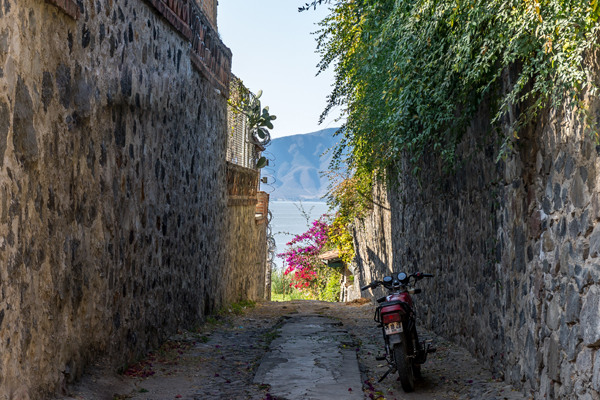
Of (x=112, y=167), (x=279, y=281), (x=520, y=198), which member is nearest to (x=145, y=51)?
(x=112, y=167)

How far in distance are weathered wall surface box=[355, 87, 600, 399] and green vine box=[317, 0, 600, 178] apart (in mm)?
214

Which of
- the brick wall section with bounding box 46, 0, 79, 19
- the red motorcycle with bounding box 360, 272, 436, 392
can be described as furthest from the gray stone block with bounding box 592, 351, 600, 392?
the brick wall section with bounding box 46, 0, 79, 19

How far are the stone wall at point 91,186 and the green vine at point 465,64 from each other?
7.81 ft

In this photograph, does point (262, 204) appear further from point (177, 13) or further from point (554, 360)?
point (554, 360)

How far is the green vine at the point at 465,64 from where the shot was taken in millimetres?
3250

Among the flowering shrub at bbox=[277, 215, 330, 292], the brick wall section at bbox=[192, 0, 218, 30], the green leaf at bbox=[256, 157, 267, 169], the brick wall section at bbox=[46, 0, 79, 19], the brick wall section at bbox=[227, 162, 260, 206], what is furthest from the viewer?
the flowering shrub at bbox=[277, 215, 330, 292]

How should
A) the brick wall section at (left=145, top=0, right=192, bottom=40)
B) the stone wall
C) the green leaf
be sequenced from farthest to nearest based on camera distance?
the green leaf
the brick wall section at (left=145, top=0, right=192, bottom=40)
the stone wall

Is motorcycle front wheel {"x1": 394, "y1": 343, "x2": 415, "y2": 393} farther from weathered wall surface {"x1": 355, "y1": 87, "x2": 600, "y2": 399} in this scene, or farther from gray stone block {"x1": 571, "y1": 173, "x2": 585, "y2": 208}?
gray stone block {"x1": 571, "y1": 173, "x2": 585, "y2": 208}

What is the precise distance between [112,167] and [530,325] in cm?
354

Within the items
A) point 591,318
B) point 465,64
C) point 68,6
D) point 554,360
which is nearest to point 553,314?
point 554,360

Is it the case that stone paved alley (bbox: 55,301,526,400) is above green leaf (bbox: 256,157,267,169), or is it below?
below

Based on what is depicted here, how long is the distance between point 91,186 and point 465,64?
10.2 ft

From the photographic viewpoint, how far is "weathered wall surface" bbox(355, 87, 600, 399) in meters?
3.26

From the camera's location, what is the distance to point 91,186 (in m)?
4.32
